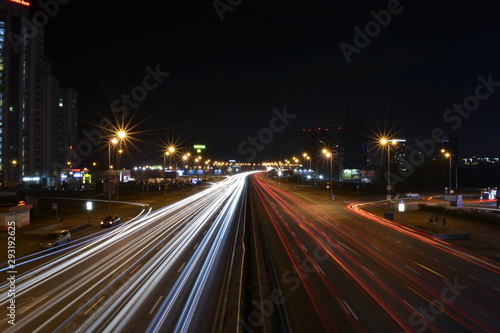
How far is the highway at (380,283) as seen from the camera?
11.9m

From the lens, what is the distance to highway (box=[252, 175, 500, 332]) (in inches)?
467

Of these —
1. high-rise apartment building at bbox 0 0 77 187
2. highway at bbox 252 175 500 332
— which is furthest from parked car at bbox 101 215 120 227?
high-rise apartment building at bbox 0 0 77 187

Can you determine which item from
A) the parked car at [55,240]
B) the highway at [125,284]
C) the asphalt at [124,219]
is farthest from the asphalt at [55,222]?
the highway at [125,284]

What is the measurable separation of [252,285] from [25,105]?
94.7m

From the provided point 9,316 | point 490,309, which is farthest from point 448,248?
point 9,316

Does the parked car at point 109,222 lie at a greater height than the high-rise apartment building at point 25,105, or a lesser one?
lesser

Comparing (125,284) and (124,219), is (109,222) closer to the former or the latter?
(124,219)

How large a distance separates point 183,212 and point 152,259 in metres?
21.8

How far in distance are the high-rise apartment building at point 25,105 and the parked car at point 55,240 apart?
65.6m

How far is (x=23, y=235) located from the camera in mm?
27797

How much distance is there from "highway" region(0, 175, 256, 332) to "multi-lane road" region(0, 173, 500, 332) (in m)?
0.06

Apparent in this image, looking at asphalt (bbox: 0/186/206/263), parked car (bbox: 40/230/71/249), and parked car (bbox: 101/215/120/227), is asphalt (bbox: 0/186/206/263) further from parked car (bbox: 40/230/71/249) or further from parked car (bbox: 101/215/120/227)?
parked car (bbox: 101/215/120/227)

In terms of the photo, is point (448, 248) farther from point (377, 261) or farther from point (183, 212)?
point (183, 212)

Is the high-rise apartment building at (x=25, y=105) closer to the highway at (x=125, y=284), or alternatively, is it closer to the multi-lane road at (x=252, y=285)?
the highway at (x=125, y=284)
